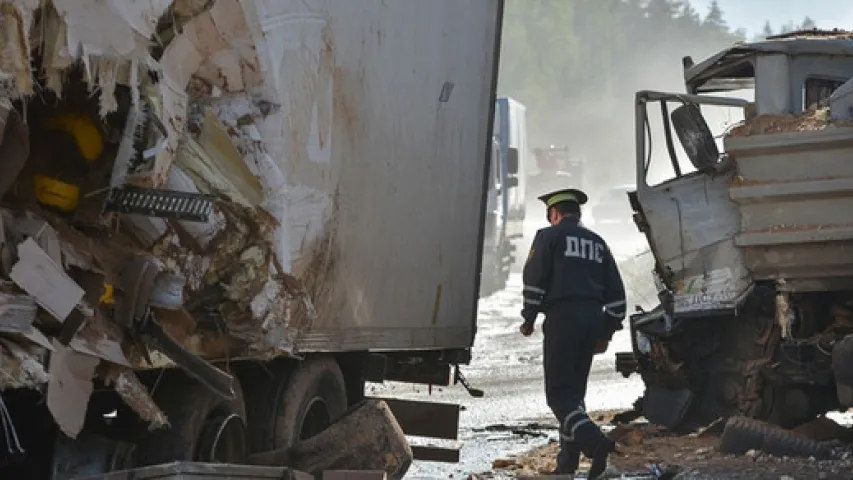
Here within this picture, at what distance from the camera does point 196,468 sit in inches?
232

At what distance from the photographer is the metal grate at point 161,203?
5805mm

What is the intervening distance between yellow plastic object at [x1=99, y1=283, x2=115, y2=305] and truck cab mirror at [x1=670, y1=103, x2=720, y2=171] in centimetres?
625

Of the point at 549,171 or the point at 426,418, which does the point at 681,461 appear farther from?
the point at 549,171

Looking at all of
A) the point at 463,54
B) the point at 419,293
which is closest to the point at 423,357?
the point at 419,293

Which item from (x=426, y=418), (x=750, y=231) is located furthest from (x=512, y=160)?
(x=426, y=418)

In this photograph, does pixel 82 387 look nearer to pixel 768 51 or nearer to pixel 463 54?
pixel 463 54

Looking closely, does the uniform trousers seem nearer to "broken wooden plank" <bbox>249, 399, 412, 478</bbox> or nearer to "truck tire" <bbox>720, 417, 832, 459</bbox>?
"truck tire" <bbox>720, 417, 832, 459</bbox>

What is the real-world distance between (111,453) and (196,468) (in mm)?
750

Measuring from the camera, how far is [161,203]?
231 inches

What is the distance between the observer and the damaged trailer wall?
5344 mm

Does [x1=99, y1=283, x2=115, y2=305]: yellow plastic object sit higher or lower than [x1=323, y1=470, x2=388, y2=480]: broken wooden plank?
higher

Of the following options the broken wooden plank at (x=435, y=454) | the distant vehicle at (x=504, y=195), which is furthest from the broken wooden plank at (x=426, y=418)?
the distant vehicle at (x=504, y=195)

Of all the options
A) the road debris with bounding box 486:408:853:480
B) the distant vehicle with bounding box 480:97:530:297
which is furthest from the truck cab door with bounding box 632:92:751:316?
the distant vehicle with bounding box 480:97:530:297

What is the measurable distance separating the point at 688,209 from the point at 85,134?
6360mm
